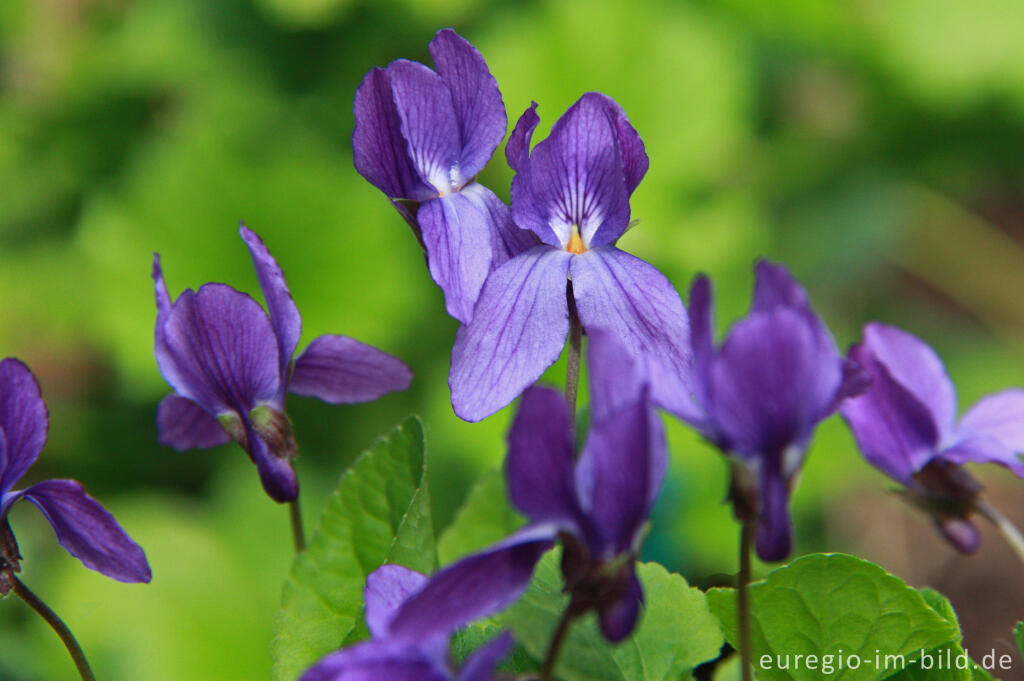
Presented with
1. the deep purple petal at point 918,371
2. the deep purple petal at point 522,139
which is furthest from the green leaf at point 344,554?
the deep purple petal at point 918,371

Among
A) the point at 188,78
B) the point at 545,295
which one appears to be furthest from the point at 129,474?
the point at 545,295

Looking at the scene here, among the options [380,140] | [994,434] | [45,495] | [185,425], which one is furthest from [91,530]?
[994,434]

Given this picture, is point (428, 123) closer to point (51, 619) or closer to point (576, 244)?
point (576, 244)

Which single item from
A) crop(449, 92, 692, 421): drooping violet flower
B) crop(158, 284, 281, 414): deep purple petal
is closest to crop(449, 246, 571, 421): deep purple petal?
crop(449, 92, 692, 421): drooping violet flower

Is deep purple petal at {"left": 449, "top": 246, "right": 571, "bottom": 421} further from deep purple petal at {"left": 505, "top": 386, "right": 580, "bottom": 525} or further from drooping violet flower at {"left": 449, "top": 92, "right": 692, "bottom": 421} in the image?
deep purple petal at {"left": 505, "top": 386, "right": 580, "bottom": 525}

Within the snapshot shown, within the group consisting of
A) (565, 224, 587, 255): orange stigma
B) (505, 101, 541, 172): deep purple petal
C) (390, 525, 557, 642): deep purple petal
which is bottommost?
(390, 525, 557, 642): deep purple petal

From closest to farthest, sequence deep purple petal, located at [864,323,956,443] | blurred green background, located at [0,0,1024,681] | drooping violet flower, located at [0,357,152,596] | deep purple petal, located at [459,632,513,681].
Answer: deep purple petal, located at [459,632,513,681], drooping violet flower, located at [0,357,152,596], deep purple petal, located at [864,323,956,443], blurred green background, located at [0,0,1024,681]
